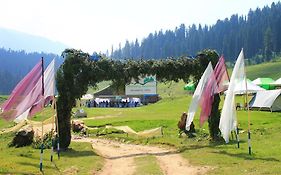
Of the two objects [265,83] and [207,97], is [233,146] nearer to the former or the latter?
[207,97]

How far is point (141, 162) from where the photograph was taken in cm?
2608

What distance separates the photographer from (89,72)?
110 ft

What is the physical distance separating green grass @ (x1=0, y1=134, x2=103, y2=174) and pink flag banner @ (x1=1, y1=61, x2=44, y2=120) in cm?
291

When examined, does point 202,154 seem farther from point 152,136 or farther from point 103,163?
point 152,136

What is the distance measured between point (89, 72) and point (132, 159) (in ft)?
28.0

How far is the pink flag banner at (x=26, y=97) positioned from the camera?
1043 inches

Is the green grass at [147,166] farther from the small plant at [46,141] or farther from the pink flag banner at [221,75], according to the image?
the small plant at [46,141]

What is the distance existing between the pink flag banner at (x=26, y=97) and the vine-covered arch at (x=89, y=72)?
5396 millimetres

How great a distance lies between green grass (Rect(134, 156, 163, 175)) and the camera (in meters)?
21.9

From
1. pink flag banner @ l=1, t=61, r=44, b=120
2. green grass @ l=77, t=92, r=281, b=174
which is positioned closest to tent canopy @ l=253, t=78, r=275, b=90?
green grass @ l=77, t=92, r=281, b=174

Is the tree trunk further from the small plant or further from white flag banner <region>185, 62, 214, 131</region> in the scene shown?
white flag banner <region>185, 62, 214, 131</region>

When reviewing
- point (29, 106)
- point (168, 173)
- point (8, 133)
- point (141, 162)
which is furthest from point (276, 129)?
point (8, 133)

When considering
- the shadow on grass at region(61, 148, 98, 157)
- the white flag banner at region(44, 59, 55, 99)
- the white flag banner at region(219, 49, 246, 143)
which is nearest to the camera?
the white flag banner at region(219, 49, 246, 143)

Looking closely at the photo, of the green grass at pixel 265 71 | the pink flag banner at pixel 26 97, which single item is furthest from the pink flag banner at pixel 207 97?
the green grass at pixel 265 71
